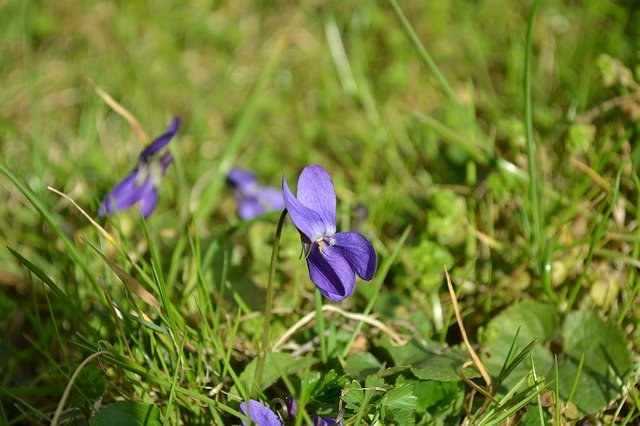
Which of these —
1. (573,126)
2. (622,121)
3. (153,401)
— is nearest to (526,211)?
(573,126)

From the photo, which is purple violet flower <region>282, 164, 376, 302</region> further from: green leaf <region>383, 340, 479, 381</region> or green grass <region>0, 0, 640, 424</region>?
green leaf <region>383, 340, 479, 381</region>

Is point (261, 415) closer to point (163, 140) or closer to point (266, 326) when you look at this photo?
point (266, 326)

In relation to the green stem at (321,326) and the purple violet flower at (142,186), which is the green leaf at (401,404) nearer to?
the green stem at (321,326)

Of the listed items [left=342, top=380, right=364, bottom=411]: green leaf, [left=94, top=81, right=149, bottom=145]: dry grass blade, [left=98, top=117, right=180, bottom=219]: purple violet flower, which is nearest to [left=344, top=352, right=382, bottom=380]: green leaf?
[left=342, top=380, right=364, bottom=411]: green leaf

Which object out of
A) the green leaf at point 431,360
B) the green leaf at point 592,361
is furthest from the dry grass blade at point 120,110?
the green leaf at point 592,361

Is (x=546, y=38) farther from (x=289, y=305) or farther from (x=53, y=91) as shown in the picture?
(x=53, y=91)
